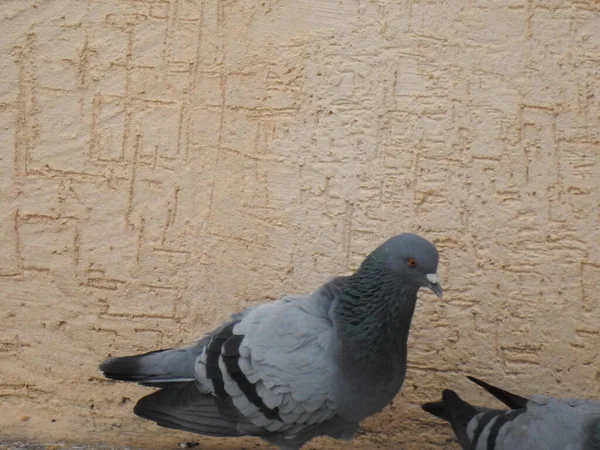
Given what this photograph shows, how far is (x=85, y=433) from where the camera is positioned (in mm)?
3936

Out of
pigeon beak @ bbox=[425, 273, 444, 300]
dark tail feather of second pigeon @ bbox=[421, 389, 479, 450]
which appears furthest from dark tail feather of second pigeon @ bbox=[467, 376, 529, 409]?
pigeon beak @ bbox=[425, 273, 444, 300]

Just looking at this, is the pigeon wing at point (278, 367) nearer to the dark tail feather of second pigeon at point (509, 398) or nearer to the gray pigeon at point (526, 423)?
the gray pigeon at point (526, 423)

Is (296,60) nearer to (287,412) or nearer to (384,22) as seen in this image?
(384,22)

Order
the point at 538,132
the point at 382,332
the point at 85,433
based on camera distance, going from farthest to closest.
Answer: the point at 85,433 → the point at 538,132 → the point at 382,332

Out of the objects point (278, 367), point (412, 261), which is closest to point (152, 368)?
point (278, 367)

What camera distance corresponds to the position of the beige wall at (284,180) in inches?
146

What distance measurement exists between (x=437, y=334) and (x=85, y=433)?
5.57 ft

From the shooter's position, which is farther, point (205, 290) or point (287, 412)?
point (205, 290)

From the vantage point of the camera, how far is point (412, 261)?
3.12m

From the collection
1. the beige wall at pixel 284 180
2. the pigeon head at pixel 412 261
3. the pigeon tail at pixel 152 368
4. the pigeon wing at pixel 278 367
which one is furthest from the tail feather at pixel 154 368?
the pigeon head at pixel 412 261

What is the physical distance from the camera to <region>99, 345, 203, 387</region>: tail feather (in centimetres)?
342

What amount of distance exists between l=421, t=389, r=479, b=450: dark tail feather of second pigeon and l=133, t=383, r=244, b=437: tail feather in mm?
853

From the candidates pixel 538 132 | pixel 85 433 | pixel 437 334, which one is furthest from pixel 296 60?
pixel 85 433

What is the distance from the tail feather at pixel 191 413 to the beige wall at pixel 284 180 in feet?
1.78
